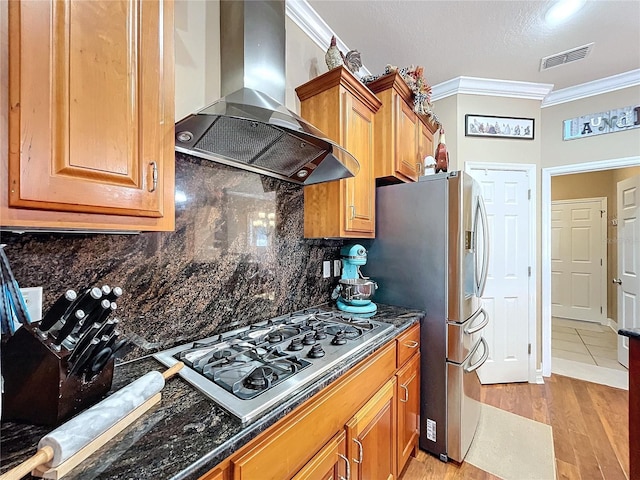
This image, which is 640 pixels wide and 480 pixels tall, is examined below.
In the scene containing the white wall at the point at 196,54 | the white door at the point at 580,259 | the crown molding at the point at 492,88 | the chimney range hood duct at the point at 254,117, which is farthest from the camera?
the white door at the point at 580,259

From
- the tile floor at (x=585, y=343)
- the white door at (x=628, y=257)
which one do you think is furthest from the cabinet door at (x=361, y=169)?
the tile floor at (x=585, y=343)

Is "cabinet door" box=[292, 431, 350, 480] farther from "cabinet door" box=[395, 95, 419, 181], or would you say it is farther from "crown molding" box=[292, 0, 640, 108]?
"crown molding" box=[292, 0, 640, 108]

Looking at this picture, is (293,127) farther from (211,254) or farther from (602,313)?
(602,313)

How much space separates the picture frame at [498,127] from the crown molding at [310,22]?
1.51m

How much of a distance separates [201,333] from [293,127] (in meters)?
1.00

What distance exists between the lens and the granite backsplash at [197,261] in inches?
37.2

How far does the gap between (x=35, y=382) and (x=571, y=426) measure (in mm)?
3110

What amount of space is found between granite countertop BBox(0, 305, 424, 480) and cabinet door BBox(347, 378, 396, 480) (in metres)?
0.44

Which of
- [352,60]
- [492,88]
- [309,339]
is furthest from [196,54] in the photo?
[492,88]

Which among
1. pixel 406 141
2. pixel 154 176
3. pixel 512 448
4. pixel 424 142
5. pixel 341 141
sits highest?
pixel 424 142

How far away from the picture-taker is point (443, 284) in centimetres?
179

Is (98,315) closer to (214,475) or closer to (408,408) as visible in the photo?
(214,475)

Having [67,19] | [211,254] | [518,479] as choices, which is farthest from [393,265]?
[67,19]

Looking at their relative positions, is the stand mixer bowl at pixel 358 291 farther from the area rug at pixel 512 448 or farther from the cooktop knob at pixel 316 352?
the area rug at pixel 512 448
